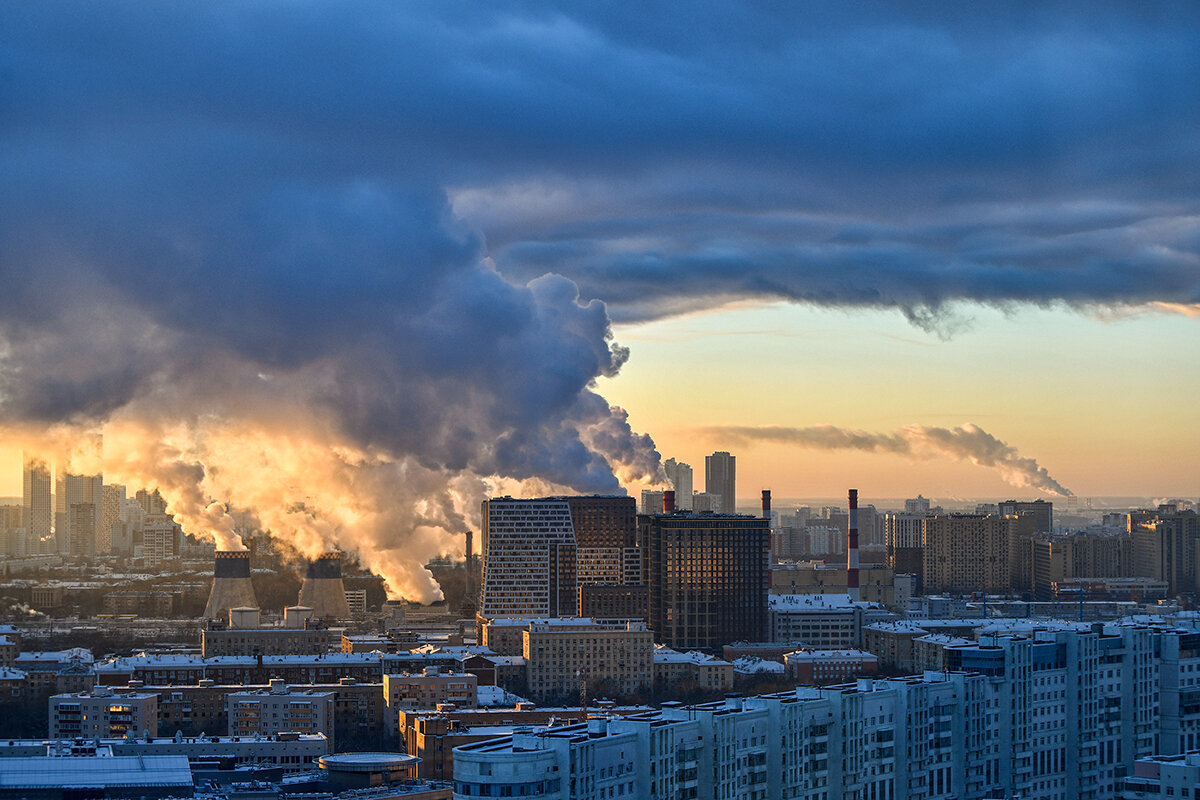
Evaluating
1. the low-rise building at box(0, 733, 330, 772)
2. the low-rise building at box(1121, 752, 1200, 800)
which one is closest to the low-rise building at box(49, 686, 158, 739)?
the low-rise building at box(0, 733, 330, 772)

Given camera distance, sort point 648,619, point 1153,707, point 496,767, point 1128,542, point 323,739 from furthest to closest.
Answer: point 1128,542, point 648,619, point 323,739, point 1153,707, point 496,767

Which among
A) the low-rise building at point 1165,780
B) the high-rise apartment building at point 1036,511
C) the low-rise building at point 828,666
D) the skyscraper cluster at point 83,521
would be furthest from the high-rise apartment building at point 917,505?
the low-rise building at point 1165,780

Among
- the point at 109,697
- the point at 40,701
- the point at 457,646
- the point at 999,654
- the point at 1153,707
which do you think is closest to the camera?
the point at 999,654

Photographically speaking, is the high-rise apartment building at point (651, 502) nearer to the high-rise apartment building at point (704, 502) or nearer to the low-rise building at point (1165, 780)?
the high-rise apartment building at point (704, 502)

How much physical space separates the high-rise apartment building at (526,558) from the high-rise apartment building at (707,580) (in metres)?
3.31

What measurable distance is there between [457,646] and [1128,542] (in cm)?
6325

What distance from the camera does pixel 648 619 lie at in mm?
78250

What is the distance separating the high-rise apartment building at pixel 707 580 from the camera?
77.9 metres

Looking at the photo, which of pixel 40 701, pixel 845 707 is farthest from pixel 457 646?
pixel 845 707

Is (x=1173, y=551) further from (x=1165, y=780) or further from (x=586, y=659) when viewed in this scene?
(x=1165, y=780)

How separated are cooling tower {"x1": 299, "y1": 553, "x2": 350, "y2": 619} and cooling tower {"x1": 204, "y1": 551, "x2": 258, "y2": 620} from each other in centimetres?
233

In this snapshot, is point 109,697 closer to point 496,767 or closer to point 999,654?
point 999,654

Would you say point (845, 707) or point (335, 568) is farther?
point (335, 568)

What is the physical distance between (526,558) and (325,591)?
12085mm
